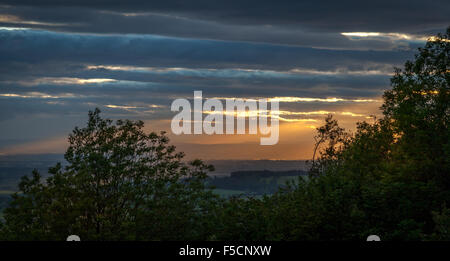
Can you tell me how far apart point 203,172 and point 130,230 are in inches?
347

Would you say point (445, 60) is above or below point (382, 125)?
above

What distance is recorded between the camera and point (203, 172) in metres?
45.3

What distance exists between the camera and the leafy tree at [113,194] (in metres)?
36.4

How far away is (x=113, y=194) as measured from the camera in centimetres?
4166

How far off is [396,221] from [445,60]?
57.4ft

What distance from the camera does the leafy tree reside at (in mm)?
36375

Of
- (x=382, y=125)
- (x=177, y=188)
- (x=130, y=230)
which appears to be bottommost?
(x=130, y=230)

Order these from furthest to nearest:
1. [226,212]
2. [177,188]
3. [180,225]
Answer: [177,188] → [180,225] → [226,212]

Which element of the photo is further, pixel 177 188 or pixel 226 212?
pixel 177 188
